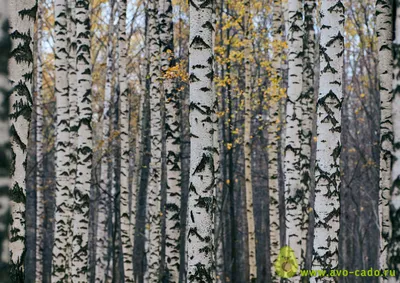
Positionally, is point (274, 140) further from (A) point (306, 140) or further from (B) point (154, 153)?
(B) point (154, 153)

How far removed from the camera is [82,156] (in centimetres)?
953

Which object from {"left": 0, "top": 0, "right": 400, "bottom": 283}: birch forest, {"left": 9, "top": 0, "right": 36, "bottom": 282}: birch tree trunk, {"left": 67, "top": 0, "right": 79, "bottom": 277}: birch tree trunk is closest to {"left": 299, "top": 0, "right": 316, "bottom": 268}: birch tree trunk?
{"left": 0, "top": 0, "right": 400, "bottom": 283}: birch forest

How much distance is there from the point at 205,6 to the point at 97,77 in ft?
55.4

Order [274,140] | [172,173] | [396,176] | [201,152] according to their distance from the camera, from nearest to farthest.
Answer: [396,176] < [201,152] < [172,173] < [274,140]

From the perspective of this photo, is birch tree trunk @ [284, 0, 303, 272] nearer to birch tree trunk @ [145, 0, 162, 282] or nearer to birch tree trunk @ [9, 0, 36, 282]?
birch tree trunk @ [145, 0, 162, 282]

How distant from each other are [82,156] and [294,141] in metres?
4.09

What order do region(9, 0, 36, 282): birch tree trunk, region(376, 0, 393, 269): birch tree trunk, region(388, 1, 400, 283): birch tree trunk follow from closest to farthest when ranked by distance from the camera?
1. region(388, 1, 400, 283): birch tree trunk
2. region(9, 0, 36, 282): birch tree trunk
3. region(376, 0, 393, 269): birch tree trunk

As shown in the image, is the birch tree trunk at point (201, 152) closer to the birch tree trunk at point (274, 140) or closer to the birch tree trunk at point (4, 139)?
the birch tree trunk at point (4, 139)

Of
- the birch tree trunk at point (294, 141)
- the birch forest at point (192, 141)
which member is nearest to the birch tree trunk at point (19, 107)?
the birch forest at point (192, 141)

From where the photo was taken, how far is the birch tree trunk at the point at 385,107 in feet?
28.2

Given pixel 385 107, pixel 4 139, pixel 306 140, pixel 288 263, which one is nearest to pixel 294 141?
pixel 306 140

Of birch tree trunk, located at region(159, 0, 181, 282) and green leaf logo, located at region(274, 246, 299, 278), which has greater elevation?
birch tree trunk, located at region(159, 0, 181, 282)

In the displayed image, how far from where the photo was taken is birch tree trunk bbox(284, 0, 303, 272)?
30.4 feet

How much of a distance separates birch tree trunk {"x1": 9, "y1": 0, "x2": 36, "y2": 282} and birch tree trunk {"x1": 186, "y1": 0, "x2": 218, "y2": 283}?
5.71 feet
